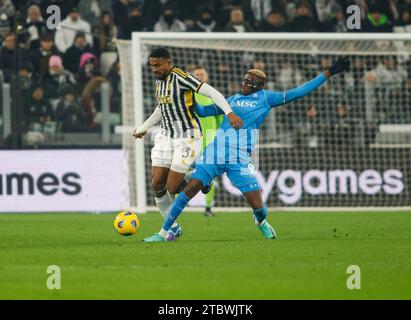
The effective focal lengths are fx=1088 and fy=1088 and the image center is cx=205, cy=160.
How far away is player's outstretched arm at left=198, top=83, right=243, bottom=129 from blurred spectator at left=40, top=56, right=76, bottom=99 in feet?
26.6

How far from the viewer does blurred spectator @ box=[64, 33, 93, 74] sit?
20.8 m

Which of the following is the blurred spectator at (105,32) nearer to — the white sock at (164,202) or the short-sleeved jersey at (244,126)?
the white sock at (164,202)

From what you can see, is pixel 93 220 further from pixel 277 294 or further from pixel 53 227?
pixel 277 294

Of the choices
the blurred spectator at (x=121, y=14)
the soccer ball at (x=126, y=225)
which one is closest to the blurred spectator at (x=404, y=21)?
the blurred spectator at (x=121, y=14)

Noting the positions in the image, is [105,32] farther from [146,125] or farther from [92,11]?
[146,125]

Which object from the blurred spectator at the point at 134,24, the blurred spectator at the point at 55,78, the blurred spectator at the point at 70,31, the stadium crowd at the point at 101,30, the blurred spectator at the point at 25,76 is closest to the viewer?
the blurred spectator at the point at 25,76

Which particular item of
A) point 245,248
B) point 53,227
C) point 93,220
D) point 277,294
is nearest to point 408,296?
point 277,294

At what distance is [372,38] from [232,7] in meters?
4.30

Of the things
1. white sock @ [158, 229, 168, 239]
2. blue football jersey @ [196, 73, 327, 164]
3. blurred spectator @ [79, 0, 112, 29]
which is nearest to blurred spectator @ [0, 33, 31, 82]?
blurred spectator @ [79, 0, 112, 29]

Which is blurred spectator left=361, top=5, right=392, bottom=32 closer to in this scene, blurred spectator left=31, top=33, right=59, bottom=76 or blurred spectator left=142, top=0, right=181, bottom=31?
blurred spectator left=142, top=0, right=181, bottom=31

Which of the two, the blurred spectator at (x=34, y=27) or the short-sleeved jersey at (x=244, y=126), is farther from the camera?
the blurred spectator at (x=34, y=27)

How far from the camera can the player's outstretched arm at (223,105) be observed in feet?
38.9

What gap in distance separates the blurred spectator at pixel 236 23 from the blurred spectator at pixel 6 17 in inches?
169
